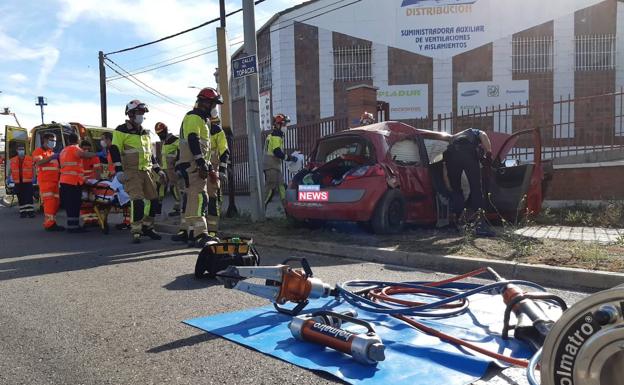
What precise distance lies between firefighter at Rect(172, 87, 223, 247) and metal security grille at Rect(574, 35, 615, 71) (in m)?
21.3

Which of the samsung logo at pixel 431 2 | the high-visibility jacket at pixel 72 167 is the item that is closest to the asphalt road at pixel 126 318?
the high-visibility jacket at pixel 72 167

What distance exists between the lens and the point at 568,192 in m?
9.95

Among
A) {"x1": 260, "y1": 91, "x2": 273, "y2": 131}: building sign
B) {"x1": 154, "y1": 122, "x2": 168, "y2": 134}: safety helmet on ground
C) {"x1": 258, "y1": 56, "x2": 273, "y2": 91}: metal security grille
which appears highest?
{"x1": 258, "y1": 56, "x2": 273, "y2": 91}: metal security grille

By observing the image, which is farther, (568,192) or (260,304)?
(568,192)

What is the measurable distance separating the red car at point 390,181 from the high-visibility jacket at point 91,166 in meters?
4.92

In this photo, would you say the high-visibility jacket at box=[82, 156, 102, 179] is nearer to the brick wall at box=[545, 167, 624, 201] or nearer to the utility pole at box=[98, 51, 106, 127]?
the brick wall at box=[545, 167, 624, 201]

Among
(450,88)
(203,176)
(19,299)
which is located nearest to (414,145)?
(203,176)

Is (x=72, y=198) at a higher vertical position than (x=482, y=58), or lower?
lower

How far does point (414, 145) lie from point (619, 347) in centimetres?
590

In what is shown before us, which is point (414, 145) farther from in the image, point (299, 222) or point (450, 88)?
point (450, 88)

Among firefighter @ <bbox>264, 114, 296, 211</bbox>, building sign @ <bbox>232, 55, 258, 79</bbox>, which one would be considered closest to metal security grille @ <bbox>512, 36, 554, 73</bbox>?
firefighter @ <bbox>264, 114, 296, 211</bbox>

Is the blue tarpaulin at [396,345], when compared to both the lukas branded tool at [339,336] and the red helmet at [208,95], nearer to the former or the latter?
the lukas branded tool at [339,336]

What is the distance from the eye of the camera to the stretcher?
9.22 m

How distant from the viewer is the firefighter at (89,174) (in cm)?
982
